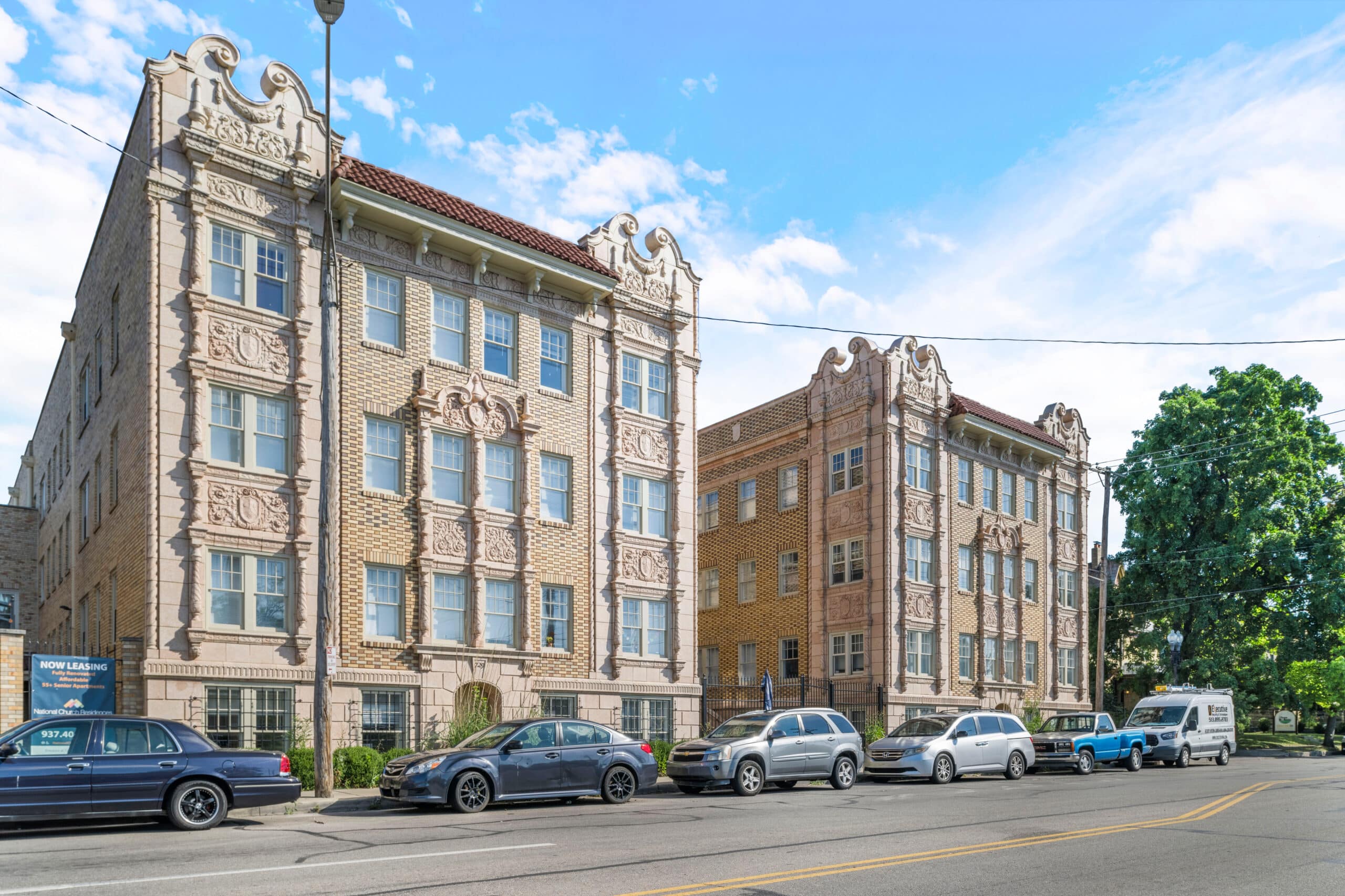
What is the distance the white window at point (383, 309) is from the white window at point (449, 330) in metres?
0.86

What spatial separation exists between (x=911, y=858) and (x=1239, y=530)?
129ft

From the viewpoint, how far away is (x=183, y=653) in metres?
20.7

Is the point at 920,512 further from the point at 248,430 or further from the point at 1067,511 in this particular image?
the point at 248,430

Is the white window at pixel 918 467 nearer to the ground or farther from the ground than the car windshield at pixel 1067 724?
farther from the ground

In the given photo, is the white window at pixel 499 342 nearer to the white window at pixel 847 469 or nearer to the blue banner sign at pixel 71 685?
the blue banner sign at pixel 71 685

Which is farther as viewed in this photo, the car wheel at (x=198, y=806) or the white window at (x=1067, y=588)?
the white window at (x=1067, y=588)

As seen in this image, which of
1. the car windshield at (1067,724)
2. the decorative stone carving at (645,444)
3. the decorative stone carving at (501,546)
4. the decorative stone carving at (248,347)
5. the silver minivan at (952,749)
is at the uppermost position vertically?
the decorative stone carving at (248,347)

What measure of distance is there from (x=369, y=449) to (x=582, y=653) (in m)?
7.23

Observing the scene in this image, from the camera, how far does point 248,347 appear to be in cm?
2248

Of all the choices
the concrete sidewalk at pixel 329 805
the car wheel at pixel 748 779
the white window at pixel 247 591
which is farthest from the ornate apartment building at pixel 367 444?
the car wheel at pixel 748 779

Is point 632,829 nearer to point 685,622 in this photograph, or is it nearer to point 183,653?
point 183,653

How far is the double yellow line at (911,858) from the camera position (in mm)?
9844

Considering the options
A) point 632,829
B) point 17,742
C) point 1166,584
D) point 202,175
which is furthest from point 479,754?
point 1166,584

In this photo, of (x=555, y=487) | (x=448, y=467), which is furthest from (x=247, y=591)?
(x=555, y=487)
